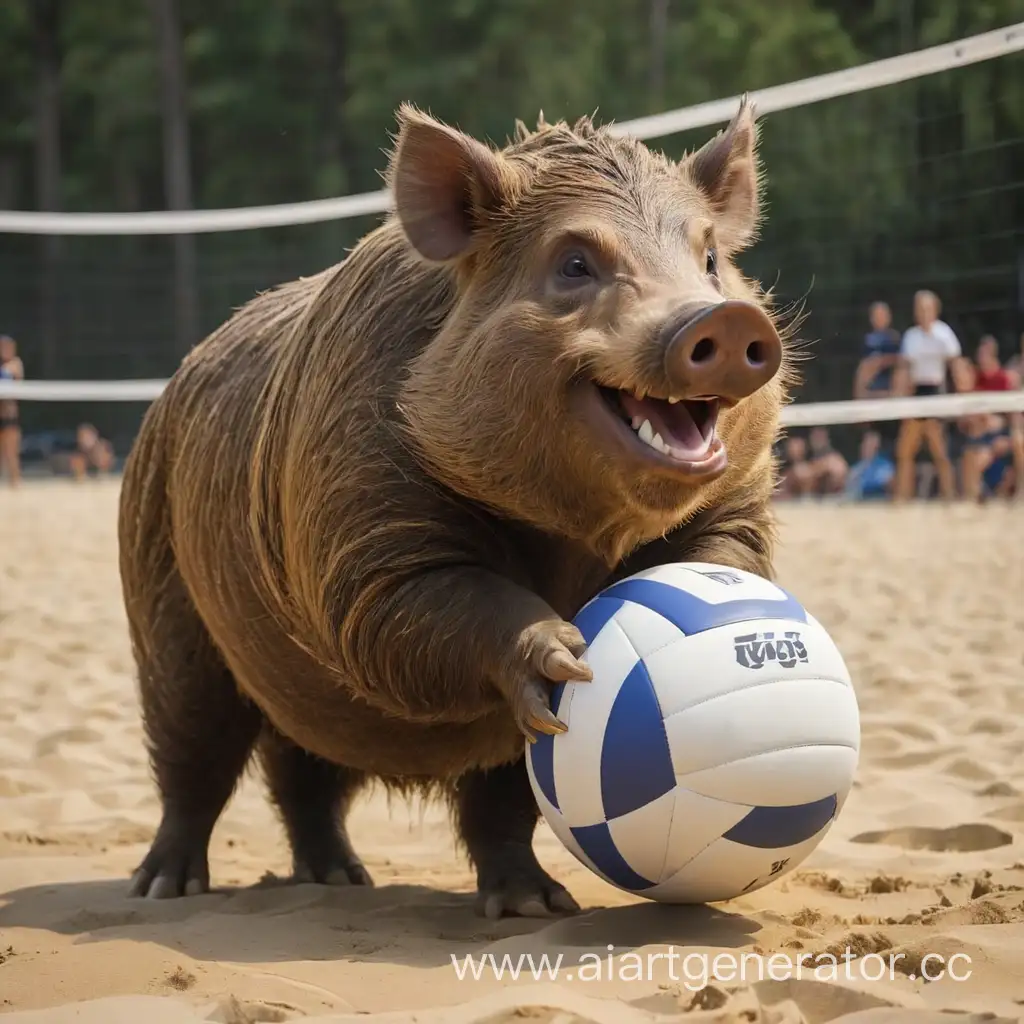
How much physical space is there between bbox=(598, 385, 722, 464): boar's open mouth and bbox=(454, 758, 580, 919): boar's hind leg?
3.79 feet

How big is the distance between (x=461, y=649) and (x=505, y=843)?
3.00ft

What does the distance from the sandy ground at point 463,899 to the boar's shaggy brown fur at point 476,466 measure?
0.39 m

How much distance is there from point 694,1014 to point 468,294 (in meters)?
1.74

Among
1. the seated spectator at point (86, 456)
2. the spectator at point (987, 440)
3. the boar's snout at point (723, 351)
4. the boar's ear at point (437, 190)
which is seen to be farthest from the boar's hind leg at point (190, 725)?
the seated spectator at point (86, 456)

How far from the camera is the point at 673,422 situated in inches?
140

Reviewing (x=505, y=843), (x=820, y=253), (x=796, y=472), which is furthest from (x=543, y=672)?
(x=820, y=253)

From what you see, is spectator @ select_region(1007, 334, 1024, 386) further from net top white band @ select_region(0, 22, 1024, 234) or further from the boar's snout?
the boar's snout

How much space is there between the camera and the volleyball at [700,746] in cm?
339

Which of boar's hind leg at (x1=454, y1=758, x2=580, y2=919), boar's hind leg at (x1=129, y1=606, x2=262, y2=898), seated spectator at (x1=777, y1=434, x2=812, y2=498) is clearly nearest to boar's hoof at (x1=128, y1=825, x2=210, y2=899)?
boar's hind leg at (x1=129, y1=606, x2=262, y2=898)

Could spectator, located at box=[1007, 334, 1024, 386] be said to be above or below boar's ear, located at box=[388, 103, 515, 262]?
below

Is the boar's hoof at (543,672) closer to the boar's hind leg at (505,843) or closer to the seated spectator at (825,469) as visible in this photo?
the boar's hind leg at (505,843)

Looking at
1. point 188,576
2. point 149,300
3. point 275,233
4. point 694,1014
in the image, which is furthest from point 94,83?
point 694,1014

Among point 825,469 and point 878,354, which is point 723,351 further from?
point 825,469

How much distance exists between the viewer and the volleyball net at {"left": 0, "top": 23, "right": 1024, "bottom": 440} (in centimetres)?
1917
